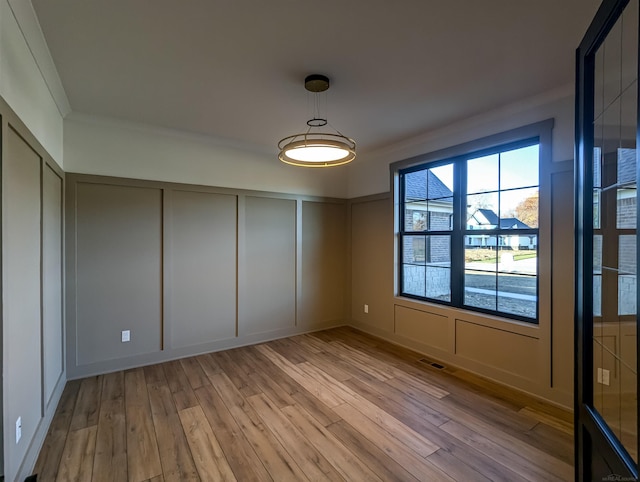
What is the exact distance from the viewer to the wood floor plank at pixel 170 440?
1.94m

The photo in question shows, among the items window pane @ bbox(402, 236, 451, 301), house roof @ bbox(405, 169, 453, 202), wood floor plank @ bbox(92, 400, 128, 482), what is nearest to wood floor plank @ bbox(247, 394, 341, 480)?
wood floor plank @ bbox(92, 400, 128, 482)

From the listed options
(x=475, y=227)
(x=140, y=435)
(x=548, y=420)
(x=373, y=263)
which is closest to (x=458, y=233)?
(x=475, y=227)

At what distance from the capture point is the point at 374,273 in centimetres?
468

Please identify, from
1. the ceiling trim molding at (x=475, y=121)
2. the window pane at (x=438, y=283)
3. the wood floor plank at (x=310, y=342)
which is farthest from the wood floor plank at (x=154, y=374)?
the ceiling trim molding at (x=475, y=121)

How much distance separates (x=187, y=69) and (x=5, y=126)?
1.22 meters

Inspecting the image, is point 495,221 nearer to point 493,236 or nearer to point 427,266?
point 493,236

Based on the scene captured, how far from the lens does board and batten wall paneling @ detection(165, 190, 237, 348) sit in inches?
148

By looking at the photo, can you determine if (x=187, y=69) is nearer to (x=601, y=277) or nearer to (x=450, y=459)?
(x=601, y=277)

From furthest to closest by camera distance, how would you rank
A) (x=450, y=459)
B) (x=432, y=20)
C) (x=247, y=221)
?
1. (x=247, y=221)
2. (x=450, y=459)
3. (x=432, y=20)

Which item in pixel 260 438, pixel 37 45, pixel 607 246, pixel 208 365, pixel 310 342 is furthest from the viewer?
pixel 310 342

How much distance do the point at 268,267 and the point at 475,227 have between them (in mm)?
2723

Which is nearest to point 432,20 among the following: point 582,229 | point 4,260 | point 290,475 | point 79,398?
point 582,229

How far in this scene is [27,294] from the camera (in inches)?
80.0

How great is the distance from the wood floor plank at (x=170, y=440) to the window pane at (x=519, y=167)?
11.7ft
